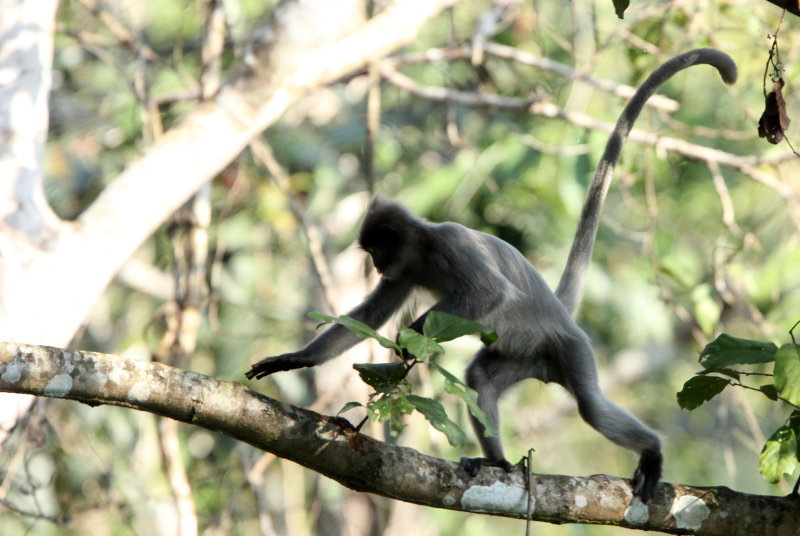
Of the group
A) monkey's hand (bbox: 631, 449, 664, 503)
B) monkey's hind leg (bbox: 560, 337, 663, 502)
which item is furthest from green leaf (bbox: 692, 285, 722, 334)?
monkey's hand (bbox: 631, 449, 664, 503)

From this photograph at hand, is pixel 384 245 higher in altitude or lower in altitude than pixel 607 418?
higher

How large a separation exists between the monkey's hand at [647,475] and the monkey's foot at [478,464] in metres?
0.44

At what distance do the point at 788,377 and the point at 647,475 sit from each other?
0.75m

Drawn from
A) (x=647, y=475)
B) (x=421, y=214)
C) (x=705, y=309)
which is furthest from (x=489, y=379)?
(x=421, y=214)

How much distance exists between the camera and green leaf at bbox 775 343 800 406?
2.59 m

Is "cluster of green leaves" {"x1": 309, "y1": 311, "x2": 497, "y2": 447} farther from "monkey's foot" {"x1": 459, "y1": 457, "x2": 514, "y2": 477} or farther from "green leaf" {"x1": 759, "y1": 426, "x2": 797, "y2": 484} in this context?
"green leaf" {"x1": 759, "y1": 426, "x2": 797, "y2": 484}

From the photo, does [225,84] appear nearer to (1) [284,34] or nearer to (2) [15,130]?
(1) [284,34]

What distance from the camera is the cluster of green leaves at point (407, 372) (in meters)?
2.40

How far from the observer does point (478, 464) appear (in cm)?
323

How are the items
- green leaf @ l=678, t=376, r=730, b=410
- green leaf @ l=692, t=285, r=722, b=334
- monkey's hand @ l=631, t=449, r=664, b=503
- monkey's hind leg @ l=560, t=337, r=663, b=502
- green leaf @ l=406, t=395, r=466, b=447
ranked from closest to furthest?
green leaf @ l=406, t=395, r=466, b=447 < green leaf @ l=678, t=376, r=730, b=410 < monkey's hand @ l=631, t=449, r=664, b=503 < monkey's hind leg @ l=560, t=337, r=663, b=502 < green leaf @ l=692, t=285, r=722, b=334

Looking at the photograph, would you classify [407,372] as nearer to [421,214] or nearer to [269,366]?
[269,366]

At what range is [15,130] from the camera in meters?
4.01

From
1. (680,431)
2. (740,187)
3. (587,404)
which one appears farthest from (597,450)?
(587,404)

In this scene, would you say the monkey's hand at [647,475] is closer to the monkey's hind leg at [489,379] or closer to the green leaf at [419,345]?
the monkey's hind leg at [489,379]
